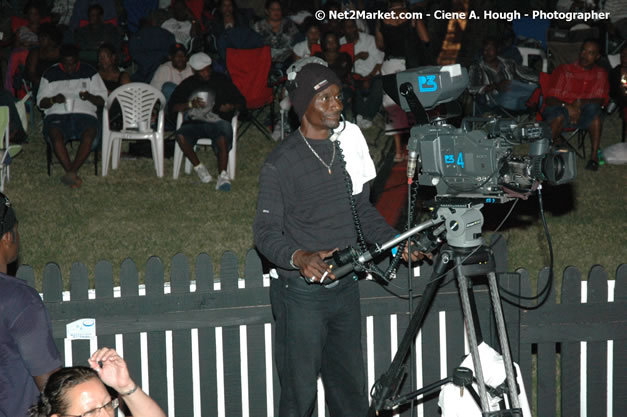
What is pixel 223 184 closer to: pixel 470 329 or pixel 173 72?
pixel 173 72

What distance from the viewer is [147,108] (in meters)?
10.9

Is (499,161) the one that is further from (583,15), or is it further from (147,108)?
(583,15)

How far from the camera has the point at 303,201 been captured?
4465 mm

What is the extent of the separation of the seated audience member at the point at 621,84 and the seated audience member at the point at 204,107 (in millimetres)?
4835

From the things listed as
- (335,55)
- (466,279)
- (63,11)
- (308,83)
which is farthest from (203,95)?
(466,279)

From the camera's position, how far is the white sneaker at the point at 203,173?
414 inches

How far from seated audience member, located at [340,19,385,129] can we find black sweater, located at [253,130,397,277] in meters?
8.26

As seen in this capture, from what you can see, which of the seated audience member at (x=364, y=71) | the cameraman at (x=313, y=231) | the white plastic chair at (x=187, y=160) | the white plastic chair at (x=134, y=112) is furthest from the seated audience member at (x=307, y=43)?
the cameraman at (x=313, y=231)

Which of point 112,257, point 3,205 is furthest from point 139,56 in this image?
point 3,205

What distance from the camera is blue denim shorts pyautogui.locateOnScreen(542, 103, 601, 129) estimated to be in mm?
11219

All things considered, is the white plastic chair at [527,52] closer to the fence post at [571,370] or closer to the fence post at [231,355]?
the fence post at [571,370]

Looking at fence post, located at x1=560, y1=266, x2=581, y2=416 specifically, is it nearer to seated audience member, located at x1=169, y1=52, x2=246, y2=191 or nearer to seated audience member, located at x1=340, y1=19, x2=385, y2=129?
seated audience member, located at x1=169, y1=52, x2=246, y2=191

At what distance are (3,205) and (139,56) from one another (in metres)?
9.95

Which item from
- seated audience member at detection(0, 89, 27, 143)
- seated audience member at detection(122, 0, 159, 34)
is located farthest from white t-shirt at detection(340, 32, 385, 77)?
seated audience member at detection(0, 89, 27, 143)
